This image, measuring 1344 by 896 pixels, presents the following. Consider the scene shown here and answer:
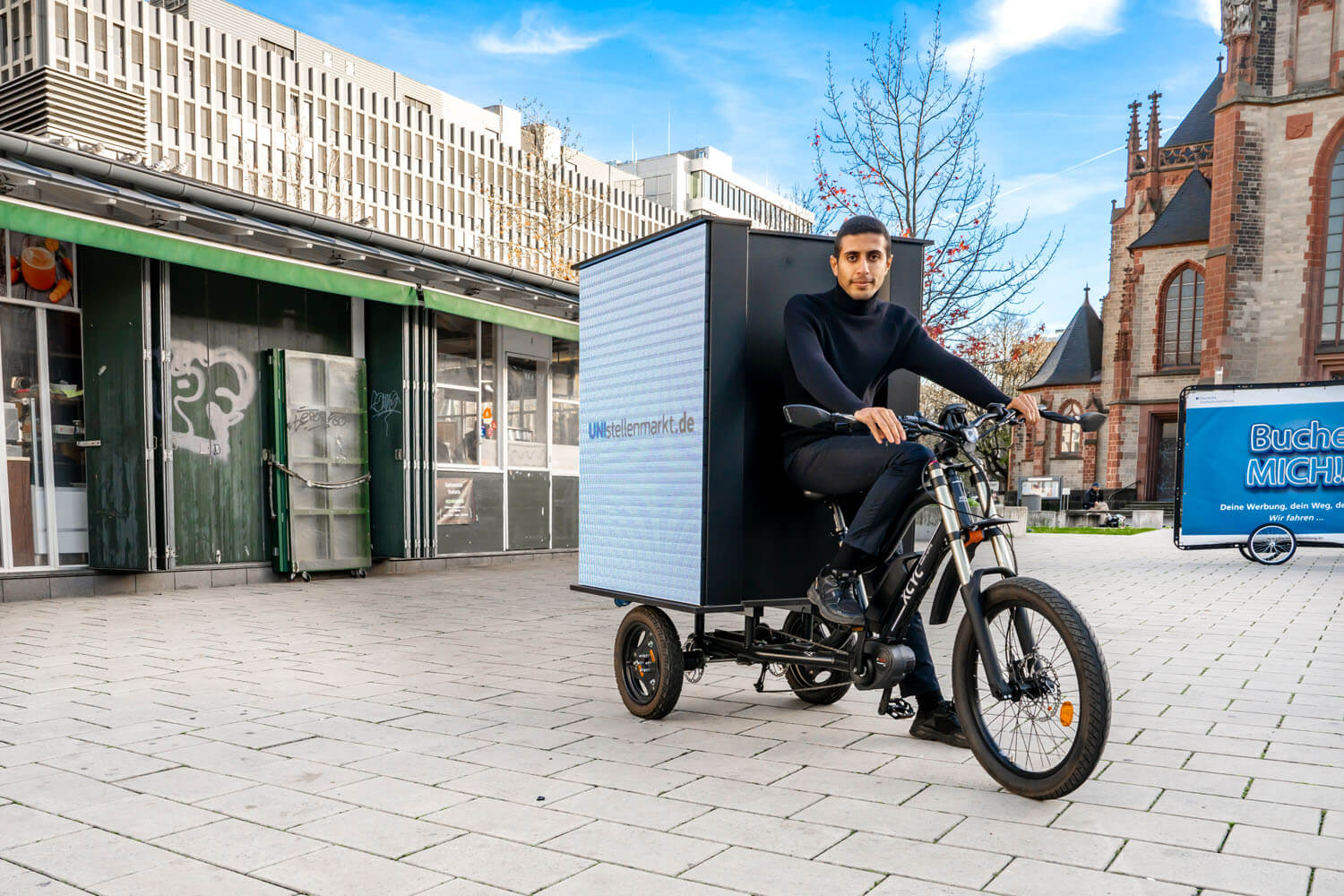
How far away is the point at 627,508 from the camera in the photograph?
4754 millimetres

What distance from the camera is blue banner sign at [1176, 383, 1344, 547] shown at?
13875 millimetres

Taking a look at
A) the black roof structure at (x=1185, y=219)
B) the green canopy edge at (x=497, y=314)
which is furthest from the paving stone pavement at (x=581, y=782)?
the black roof structure at (x=1185, y=219)

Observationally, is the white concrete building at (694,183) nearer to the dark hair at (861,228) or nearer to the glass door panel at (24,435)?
the glass door panel at (24,435)

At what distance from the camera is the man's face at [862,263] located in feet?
12.8

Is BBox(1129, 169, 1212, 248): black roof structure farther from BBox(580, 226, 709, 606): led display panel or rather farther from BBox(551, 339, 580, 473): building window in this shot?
BBox(580, 226, 709, 606): led display panel

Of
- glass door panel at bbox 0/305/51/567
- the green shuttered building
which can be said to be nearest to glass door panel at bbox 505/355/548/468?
the green shuttered building

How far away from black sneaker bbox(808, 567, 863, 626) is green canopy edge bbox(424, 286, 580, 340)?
784 cm

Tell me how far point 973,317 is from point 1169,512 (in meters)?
26.0

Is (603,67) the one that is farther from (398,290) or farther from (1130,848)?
(1130,848)

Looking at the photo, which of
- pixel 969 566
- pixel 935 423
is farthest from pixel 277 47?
pixel 969 566

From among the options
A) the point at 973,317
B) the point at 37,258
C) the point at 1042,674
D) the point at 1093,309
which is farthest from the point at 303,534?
the point at 1093,309

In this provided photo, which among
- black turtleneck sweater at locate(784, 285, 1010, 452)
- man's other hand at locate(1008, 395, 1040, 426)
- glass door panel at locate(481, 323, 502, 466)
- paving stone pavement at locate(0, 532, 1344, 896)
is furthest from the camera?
glass door panel at locate(481, 323, 502, 466)

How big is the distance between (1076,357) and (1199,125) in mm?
13462

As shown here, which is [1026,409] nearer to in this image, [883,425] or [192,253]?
[883,425]
